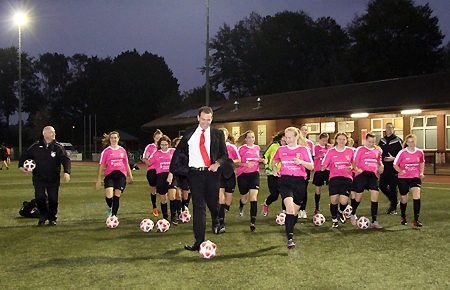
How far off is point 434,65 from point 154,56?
50702 millimetres

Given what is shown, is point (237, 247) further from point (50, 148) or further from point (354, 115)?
point (354, 115)

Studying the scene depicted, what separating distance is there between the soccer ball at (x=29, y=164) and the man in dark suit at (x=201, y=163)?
4.57m

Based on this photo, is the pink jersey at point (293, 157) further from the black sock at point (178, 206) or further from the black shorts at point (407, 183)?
the black sock at point (178, 206)

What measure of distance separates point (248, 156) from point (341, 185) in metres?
2.06

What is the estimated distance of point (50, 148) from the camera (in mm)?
10789

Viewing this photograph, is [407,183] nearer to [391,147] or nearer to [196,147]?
[391,147]

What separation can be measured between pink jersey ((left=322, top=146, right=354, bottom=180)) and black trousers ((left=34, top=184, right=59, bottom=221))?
5.81 meters

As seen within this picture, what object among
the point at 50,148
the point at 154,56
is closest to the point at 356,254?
the point at 50,148

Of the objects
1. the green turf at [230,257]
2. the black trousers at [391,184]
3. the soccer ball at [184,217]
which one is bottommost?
the green turf at [230,257]

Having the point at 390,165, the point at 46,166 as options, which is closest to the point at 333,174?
the point at 390,165

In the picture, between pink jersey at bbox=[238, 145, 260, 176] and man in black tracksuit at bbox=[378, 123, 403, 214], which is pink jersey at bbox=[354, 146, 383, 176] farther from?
man in black tracksuit at bbox=[378, 123, 403, 214]

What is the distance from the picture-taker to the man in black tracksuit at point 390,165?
488 inches

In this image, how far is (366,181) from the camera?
33.6 feet

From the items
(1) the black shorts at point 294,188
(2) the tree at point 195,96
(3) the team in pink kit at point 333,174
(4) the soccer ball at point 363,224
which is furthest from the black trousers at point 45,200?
(2) the tree at point 195,96
